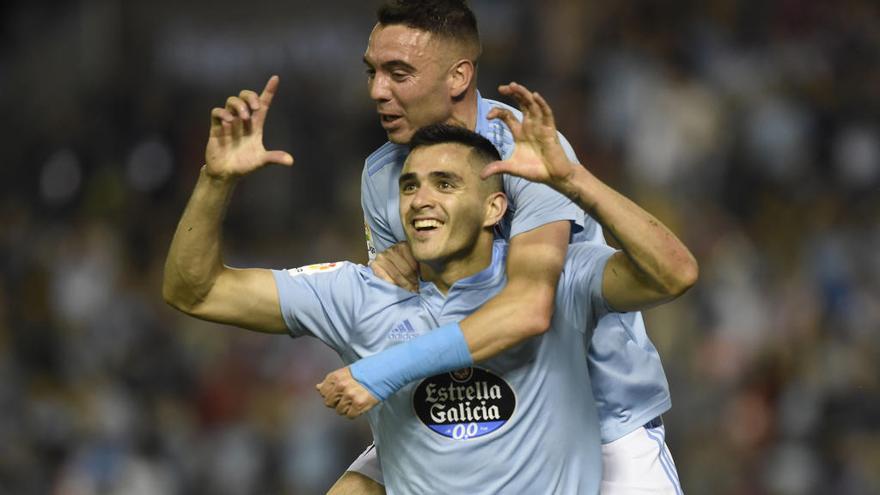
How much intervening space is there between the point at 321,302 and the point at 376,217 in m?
0.53

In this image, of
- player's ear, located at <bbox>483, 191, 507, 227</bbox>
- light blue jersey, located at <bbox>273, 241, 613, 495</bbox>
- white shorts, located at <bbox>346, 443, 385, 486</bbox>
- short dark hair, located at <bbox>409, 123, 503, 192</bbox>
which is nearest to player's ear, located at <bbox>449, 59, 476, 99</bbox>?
short dark hair, located at <bbox>409, 123, 503, 192</bbox>

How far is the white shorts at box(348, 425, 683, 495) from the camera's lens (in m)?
5.27

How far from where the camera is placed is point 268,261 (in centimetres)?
1142

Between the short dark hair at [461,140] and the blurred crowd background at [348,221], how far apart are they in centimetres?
461

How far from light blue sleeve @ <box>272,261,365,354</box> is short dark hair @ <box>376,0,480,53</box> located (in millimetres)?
842

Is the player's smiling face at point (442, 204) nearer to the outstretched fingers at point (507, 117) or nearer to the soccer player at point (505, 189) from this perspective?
the soccer player at point (505, 189)

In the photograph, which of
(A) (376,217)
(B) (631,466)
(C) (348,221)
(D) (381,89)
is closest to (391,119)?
(D) (381,89)

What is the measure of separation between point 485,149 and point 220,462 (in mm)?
5884

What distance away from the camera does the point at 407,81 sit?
5.19 m

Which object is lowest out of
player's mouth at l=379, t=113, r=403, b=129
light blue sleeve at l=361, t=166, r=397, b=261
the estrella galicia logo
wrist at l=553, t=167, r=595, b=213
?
the estrella galicia logo

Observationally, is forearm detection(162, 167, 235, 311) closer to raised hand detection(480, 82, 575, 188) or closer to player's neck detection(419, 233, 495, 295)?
player's neck detection(419, 233, 495, 295)

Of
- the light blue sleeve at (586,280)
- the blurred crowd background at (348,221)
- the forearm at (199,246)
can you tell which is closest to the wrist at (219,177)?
the forearm at (199,246)

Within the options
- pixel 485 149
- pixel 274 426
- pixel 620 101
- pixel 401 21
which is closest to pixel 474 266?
pixel 485 149

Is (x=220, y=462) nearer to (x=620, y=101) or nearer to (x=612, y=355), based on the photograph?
(x=620, y=101)
